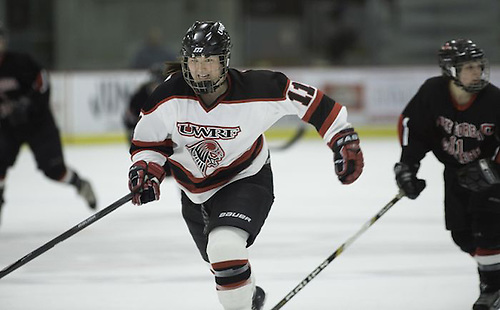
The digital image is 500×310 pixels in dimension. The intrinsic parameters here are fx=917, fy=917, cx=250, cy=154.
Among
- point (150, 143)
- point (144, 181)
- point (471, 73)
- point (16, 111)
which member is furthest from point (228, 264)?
point (16, 111)

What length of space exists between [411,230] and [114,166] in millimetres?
3562

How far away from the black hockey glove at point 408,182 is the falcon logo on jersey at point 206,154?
2.15ft

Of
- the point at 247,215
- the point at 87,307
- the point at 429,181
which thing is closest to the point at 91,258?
the point at 87,307

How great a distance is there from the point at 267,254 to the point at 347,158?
5.35ft

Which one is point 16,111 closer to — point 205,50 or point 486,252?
point 205,50

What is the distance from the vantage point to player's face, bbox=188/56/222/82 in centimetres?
272

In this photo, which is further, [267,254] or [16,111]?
[16,111]

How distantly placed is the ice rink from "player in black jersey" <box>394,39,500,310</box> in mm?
273

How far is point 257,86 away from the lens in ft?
9.25

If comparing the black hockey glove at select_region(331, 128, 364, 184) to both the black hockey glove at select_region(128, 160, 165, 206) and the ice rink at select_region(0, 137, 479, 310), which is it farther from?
the ice rink at select_region(0, 137, 479, 310)

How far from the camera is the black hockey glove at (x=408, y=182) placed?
307 centimetres

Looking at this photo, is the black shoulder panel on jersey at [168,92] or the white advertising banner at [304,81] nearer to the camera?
the black shoulder panel on jersey at [168,92]

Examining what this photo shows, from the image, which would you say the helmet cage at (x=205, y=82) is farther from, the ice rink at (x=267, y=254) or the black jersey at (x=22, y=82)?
the black jersey at (x=22, y=82)

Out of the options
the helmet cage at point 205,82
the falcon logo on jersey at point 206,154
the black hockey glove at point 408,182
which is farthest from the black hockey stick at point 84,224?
the black hockey glove at point 408,182
